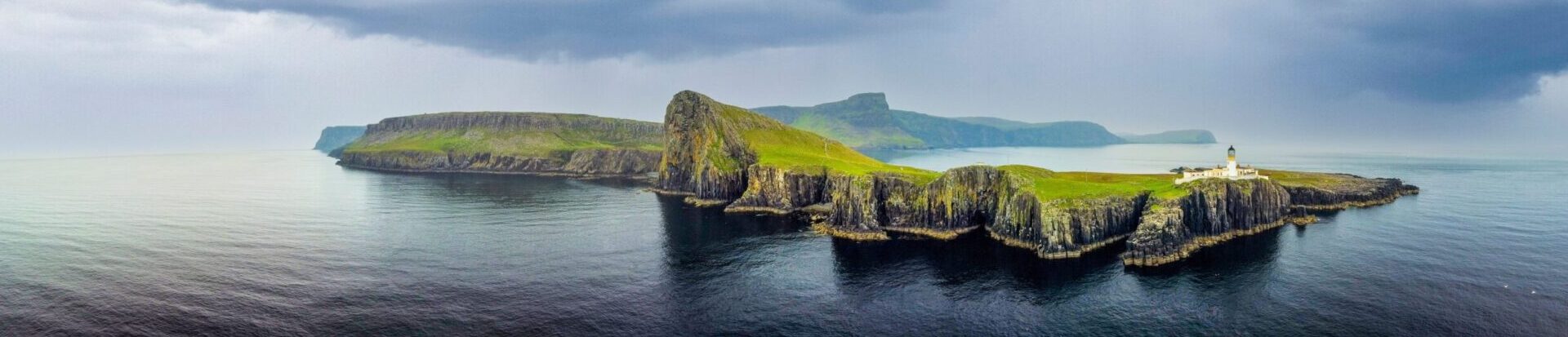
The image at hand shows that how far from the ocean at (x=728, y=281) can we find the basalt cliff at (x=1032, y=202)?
14.9 feet

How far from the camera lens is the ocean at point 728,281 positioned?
60.6m

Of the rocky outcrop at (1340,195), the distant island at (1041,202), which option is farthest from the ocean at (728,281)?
the rocky outcrop at (1340,195)

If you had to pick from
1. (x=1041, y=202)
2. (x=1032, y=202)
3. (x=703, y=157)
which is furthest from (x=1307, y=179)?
(x=703, y=157)

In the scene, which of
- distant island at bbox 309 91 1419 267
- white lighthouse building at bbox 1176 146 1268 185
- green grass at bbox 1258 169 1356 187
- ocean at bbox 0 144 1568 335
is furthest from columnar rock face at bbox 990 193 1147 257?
green grass at bbox 1258 169 1356 187

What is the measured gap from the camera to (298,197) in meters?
169

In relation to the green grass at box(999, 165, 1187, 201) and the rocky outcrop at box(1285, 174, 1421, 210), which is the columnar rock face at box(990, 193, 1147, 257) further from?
the rocky outcrop at box(1285, 174, 1421, 210)

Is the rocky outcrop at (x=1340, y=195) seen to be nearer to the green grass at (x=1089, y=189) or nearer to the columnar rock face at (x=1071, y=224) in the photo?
the green grass at (x=1089, y=189)

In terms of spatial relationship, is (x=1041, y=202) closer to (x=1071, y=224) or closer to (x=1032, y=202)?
(x=1032, y=202)

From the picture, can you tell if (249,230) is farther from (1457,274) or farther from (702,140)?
(1457,274)

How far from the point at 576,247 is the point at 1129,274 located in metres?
75.2

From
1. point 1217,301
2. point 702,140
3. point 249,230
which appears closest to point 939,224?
point 1217,301

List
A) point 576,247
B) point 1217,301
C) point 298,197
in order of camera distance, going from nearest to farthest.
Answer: point 1217,301, point 576,247, point 298,197

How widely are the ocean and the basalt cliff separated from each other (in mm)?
4550

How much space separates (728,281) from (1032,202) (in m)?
49.9
